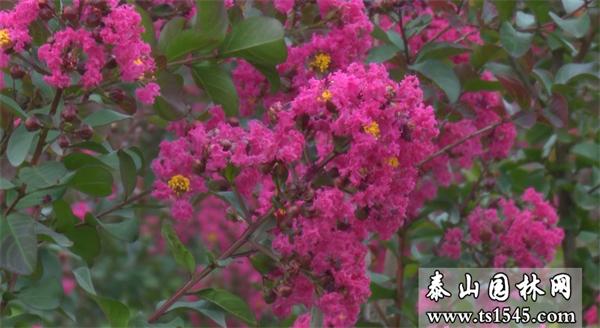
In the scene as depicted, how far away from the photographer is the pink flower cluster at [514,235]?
68.4 inches

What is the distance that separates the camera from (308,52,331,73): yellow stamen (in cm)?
149

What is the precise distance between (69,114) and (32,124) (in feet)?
0.17

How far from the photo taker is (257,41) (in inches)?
54.4

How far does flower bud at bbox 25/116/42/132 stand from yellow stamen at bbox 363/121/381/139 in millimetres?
449

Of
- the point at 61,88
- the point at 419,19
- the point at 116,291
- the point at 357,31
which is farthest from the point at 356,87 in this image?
the point at 116,291

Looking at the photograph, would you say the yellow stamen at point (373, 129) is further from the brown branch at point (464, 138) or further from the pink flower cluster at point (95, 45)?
the brown branch at point (464, 138)

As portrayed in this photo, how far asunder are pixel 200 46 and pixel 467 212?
0.83 m

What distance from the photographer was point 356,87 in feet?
4.02

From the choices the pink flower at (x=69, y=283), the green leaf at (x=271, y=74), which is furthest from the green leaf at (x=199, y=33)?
the pink flower at (x=69, y=283)

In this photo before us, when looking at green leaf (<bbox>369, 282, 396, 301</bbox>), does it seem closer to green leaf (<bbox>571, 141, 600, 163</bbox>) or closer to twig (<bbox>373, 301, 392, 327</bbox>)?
twig (<bbox>373, 301, 392, 327</bbox>)

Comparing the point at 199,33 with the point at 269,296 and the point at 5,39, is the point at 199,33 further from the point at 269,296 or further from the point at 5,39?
the point at 269,296

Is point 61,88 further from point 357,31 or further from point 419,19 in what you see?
point 419,19

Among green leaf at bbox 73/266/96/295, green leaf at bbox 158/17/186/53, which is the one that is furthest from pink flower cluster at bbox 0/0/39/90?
green leaf at bbox 73/266/96/295

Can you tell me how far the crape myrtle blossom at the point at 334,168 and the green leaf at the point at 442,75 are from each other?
37cm
